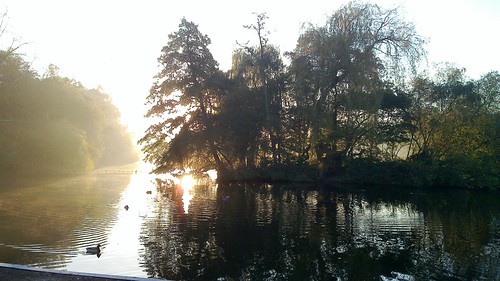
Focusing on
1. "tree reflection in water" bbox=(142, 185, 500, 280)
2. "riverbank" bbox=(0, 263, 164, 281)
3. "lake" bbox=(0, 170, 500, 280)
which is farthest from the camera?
"lake" bbox=(0, 170, 500, 280)

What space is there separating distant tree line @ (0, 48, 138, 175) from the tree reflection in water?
36.1m

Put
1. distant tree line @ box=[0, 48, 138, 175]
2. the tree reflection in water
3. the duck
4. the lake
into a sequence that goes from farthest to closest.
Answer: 1. distant tree line @ box=[0, 48, 138, 175]
2. the duck
3. the lake
4. the tree reflection in water

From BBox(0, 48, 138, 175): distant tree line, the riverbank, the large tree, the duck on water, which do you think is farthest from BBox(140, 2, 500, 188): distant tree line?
the riverbank

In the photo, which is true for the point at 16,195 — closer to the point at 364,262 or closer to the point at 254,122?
the point at 254,122

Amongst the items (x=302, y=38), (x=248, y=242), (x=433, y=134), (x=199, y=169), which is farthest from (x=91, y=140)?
(x=248, y=242)

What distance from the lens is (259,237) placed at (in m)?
17.6

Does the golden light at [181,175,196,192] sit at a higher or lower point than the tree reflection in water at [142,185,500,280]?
higher

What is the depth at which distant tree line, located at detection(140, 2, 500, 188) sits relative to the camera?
4031 cm

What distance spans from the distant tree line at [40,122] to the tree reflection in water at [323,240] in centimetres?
3606

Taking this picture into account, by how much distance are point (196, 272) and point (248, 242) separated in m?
4.39

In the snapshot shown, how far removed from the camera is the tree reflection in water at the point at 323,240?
1297cm

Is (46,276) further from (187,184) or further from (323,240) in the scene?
(187,184)

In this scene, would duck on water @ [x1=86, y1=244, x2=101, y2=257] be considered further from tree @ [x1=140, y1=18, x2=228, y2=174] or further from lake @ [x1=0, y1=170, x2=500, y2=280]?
tree @ [x1=140, y1=18, x2=228, y2=174]

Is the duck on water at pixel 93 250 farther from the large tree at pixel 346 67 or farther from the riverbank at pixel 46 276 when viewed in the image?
the large tree at pixel 346 67
